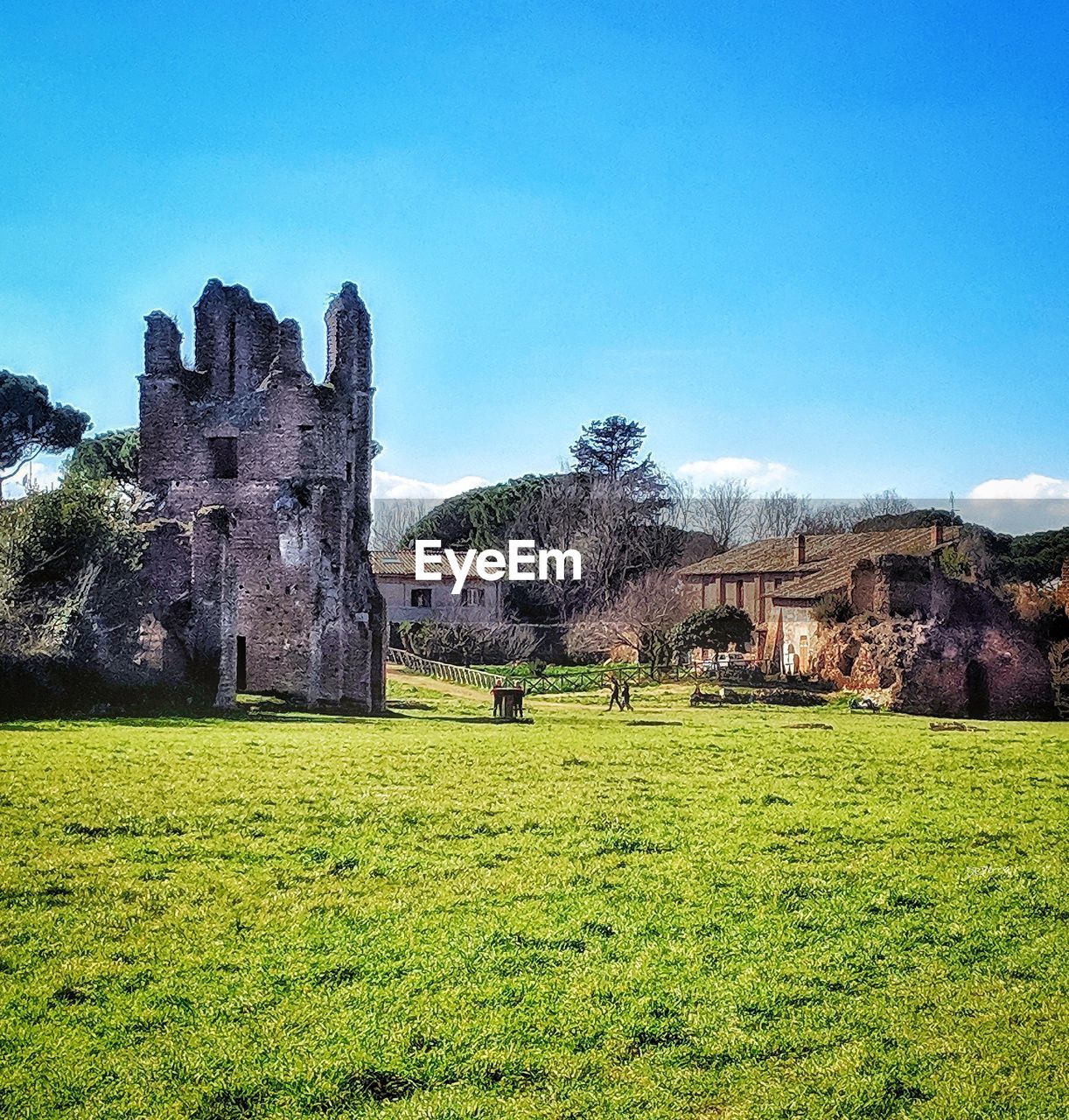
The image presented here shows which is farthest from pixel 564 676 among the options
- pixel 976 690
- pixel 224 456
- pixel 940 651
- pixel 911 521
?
pixel 911 521

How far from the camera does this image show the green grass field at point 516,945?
641cm

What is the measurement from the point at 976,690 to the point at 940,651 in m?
1.95

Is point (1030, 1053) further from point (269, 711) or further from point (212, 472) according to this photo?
point (212, 472)

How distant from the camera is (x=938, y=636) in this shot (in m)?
33.6

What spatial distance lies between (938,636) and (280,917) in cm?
2854

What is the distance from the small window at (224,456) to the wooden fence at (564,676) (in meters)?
11.8

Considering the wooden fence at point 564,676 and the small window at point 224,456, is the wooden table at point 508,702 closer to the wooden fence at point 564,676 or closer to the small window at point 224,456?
the small window at point 224,456

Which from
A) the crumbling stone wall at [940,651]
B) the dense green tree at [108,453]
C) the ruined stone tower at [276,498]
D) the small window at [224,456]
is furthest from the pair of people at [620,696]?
the dense green tree at [108,453]

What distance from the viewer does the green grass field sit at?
6406 millimetres

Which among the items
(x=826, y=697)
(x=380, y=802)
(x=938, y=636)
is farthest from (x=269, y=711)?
(x=938, y=636)

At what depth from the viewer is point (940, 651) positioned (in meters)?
33.4

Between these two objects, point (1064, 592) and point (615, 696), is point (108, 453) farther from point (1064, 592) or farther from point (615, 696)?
point (1064, 592)

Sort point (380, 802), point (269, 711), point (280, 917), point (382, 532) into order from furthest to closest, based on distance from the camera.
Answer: point (382, 532)
point (269, 711)
point (380, 802)
point (280, 917)

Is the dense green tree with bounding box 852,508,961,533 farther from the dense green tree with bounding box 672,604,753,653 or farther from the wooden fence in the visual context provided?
the wooden fence
